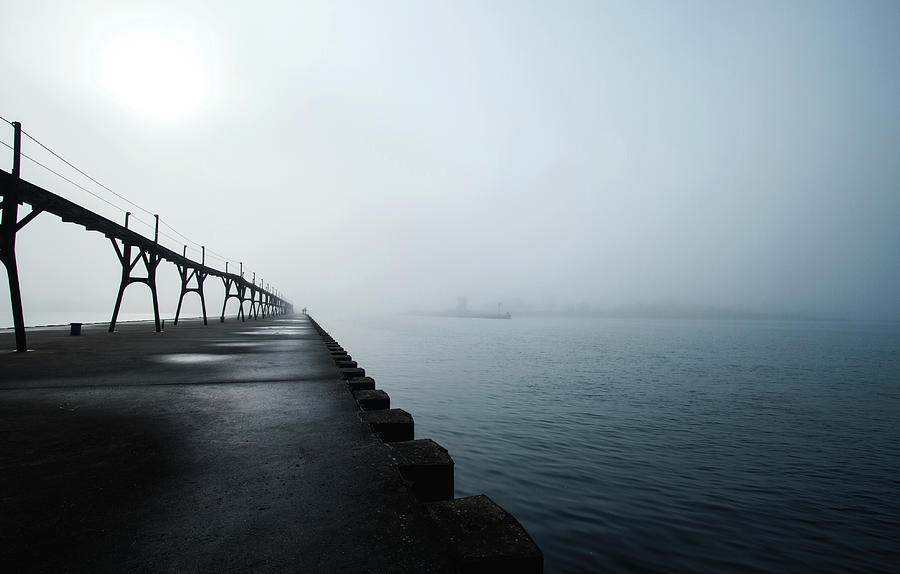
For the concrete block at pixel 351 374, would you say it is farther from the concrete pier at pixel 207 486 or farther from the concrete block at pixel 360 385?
A: the concrete pier at pixel 207 486

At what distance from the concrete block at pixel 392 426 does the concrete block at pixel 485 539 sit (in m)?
1.68

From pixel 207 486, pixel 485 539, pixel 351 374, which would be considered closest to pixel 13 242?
pixel 351 374

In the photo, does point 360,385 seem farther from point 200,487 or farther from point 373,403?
point 200,487

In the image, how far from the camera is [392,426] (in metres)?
4.11

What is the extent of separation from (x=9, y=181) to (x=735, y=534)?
2025cm

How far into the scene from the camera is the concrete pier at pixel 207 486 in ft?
6.64

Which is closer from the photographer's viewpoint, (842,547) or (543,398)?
(842,547)

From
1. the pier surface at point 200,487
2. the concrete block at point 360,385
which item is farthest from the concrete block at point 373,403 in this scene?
the concrete block at point 360,385

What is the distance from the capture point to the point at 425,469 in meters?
3.00

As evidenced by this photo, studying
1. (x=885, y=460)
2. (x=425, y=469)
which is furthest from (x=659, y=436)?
(x=425, y=469)

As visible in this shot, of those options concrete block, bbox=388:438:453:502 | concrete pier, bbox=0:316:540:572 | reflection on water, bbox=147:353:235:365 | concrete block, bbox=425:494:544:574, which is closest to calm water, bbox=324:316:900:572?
concrete block, bbox=388:438:453:502

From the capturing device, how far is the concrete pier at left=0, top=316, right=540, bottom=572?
6.64 feet

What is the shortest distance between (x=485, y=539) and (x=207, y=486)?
6.86 feet

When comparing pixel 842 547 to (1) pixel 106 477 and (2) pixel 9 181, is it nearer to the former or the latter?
(1) pixel 106 477
